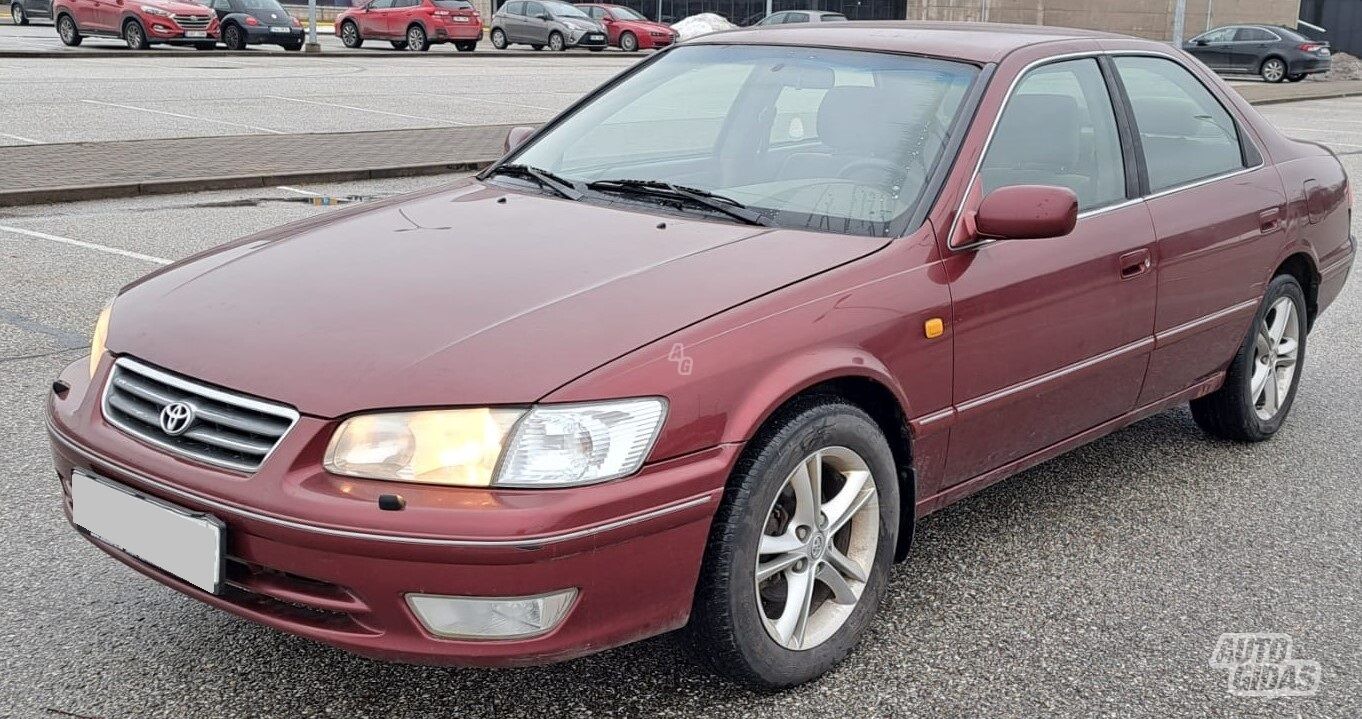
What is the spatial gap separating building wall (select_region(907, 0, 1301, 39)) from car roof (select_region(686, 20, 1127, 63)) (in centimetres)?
4798

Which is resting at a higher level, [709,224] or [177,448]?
[709,224]

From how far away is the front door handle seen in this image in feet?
13.1

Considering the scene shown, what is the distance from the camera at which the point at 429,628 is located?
2.62 metres

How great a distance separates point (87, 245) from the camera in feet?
27.0

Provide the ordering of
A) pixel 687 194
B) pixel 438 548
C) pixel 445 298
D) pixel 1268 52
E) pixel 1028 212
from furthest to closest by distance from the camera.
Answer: pixel 1268 52, pixel 687 194, pixel 1028 212, pixel 445 298, pixel 438 548

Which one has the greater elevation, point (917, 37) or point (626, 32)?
point (917, 37)

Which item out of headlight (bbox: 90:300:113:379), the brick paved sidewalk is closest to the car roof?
headlight (bbox: 90:300:113:379)

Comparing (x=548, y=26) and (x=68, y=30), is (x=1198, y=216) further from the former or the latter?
(x=548, y=26)

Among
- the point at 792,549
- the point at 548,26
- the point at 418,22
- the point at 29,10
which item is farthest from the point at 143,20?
the point at 792,549

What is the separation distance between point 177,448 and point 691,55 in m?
2.32

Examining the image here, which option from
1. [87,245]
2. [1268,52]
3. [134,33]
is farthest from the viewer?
[1268,52]

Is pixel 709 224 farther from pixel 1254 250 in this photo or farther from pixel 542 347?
pixel 1254 250

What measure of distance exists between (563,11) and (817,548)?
115 ft

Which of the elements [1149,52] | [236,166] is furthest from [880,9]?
[1149,52]
